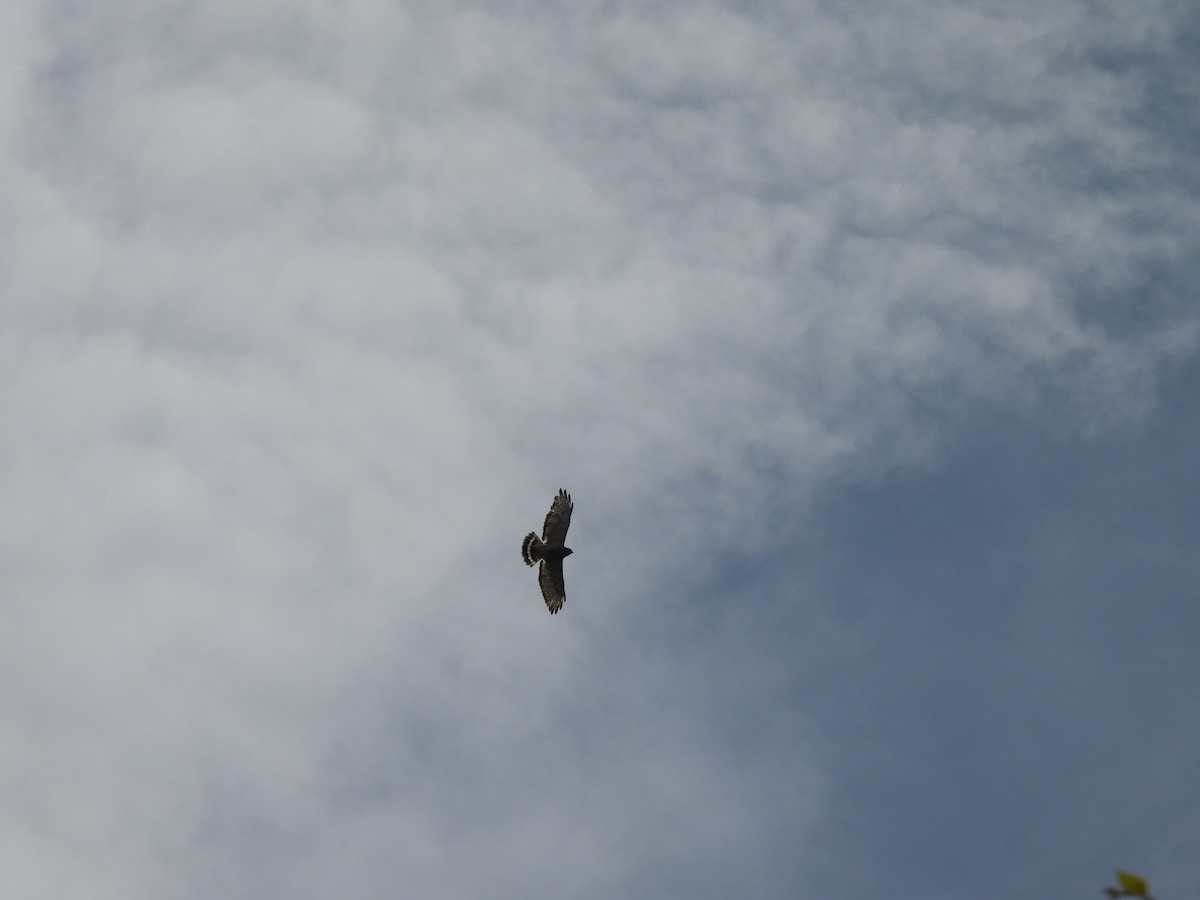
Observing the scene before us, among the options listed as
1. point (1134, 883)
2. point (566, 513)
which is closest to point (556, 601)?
point (566, 513)

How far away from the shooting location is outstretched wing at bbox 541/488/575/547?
7881 centimetres

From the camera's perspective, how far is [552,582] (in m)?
78.3

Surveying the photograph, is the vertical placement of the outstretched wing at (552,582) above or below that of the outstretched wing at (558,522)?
below

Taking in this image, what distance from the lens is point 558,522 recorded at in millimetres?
79000

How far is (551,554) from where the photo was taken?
257ft

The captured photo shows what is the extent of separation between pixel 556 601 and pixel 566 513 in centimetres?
545

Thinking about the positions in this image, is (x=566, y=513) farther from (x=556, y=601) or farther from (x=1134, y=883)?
(x=1134, y=883)

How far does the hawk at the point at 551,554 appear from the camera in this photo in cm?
7825

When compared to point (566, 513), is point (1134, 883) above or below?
below

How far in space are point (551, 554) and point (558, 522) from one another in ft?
6.76

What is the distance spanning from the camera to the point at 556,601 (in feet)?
257

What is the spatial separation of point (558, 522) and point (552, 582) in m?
3.68

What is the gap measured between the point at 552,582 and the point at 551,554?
1.70 meters

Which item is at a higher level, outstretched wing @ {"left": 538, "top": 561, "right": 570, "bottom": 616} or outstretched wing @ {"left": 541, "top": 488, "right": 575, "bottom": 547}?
outstretched wing @ {"left": 541, "top": 488, "right": 575, "bottom": 547}
